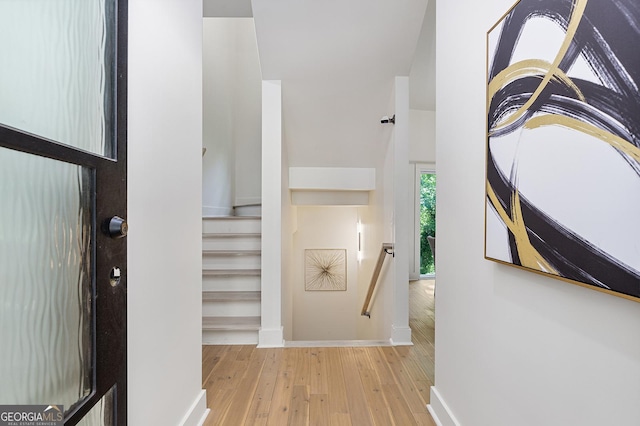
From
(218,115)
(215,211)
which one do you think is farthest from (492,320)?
(218,115)

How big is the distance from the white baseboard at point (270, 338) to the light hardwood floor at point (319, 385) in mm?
67

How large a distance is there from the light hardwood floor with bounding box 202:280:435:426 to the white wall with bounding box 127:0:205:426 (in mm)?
297

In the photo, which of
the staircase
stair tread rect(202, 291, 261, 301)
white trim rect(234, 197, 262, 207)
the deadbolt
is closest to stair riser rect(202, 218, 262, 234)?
the staircase

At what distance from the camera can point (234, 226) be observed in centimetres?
323

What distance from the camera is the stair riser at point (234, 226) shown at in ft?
10.5

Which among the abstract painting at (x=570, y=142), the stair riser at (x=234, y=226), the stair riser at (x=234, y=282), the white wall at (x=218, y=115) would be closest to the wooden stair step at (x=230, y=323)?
the stair riser at (x=234, y=282)

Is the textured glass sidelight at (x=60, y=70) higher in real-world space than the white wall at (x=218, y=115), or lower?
lower

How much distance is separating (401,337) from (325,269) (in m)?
2.85

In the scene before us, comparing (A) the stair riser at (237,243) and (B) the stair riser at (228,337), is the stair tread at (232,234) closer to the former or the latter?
(A) the stair riser at (237,243)

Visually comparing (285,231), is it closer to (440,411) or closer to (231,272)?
(231,272)

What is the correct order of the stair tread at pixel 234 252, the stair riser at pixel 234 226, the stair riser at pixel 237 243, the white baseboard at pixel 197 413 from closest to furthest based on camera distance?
the white baseboard at pixel 197 413
the stair tread at pixel 234 252
the stair riser at pixel 237 243
the stair riser at pixel 234 226

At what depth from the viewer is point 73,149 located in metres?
0.75

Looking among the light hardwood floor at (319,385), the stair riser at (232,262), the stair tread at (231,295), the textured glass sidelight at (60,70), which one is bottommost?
the light hardwood floor at (319,385)

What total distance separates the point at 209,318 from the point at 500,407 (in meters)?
2.28
